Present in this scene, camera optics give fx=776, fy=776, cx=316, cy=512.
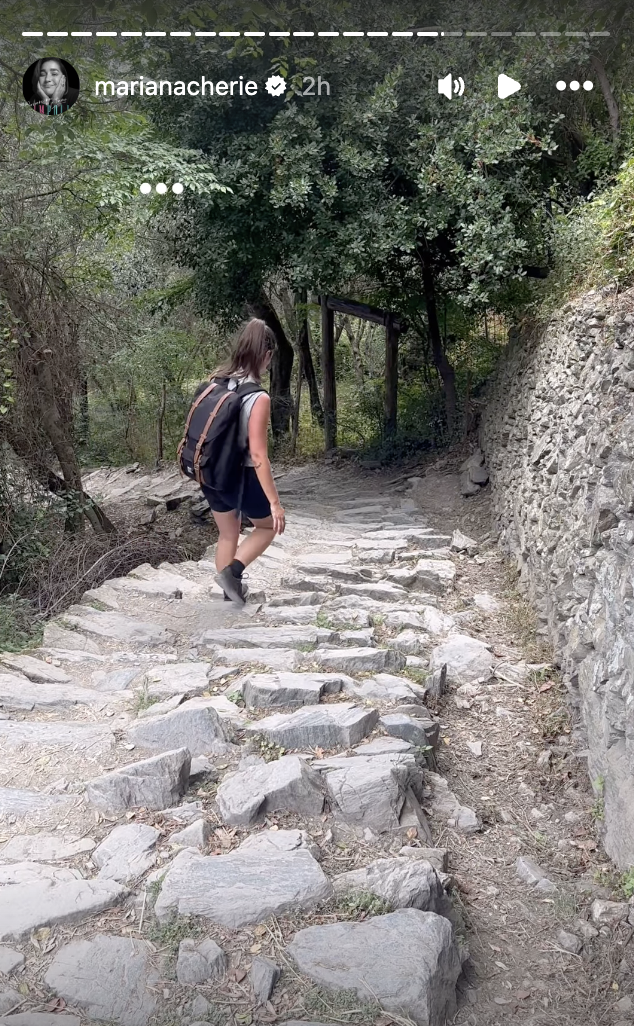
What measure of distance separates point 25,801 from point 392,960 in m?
1.54

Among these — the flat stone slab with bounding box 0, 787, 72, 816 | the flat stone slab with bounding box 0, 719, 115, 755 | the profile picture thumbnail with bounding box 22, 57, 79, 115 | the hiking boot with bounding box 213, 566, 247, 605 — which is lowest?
the flat stone slab with bounding box 0, 787, 72, 816

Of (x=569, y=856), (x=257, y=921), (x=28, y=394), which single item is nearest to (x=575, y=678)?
(x=569, y=856)

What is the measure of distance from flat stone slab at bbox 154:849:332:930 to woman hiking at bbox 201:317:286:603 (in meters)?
2.06

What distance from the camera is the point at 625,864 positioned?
3.04 m

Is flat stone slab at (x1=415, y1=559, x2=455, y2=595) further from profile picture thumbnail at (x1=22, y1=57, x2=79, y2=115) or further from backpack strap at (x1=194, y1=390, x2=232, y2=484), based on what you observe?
profile picture thumbnail at (x1=22, y1=57, x2=79, y2=115)

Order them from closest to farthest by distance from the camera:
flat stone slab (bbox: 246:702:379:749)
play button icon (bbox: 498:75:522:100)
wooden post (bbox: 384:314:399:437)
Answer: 1. flat stone slab (bbox: 246:702:379:749)
2. play button icon (bbox: 498:75:522:100)
3. wooden post (bbox: 384:314:399:437)

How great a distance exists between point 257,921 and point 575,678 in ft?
7.79

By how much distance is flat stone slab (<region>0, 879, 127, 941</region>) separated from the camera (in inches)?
93.4

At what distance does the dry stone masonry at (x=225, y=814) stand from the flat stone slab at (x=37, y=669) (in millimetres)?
12

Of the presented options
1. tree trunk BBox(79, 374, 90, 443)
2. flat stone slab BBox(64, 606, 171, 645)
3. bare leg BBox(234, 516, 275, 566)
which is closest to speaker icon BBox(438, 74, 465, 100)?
bare leg BBox(234, 516, 275, 566)

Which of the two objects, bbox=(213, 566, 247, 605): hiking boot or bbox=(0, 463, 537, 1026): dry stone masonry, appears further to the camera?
bbox=(213, 566, 247, 605): hiking boot

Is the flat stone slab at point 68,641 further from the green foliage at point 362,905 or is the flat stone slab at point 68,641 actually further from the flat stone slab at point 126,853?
the green foliage at point 362,905

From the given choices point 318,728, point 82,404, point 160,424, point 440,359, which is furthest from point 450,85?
point 160,424

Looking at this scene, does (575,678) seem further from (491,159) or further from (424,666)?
(491,159)
